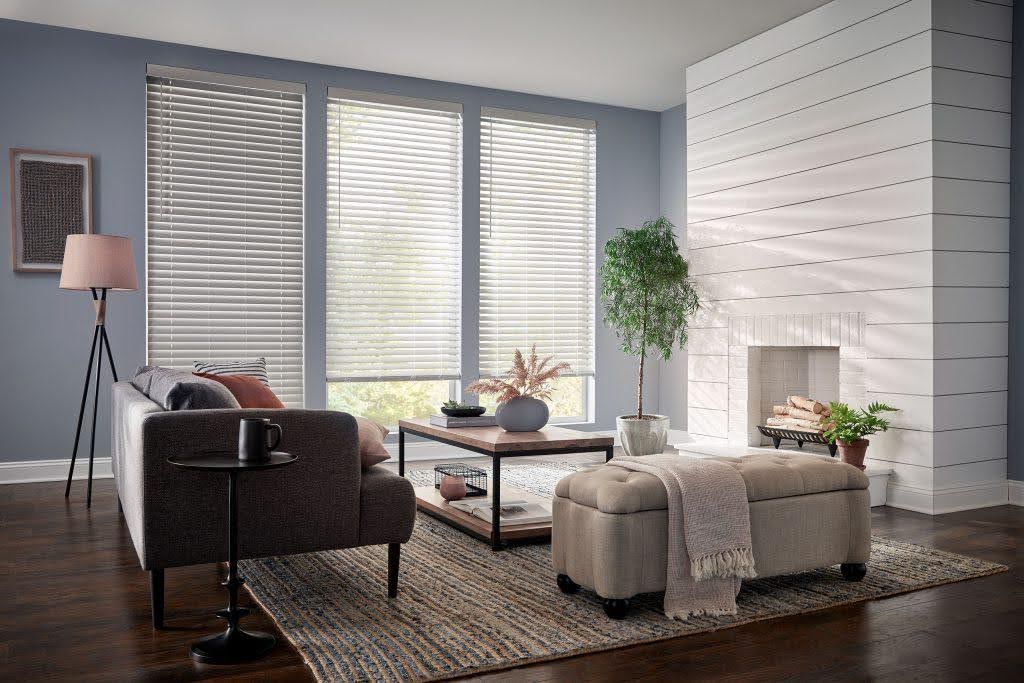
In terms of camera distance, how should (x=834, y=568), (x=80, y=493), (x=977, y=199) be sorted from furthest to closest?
1. (x=80, y=493)
2. (x=977, y=199)
3. (x=834, y=568)

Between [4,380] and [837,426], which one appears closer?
[837,426]

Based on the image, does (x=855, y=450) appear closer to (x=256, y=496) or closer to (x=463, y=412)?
(x=463, y=412)

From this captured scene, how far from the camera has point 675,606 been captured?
272cm

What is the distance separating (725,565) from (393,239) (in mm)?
4157

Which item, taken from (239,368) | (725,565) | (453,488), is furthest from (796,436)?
(239,368)

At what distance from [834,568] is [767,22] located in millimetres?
Result: 3522

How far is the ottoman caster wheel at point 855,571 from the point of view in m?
3.12

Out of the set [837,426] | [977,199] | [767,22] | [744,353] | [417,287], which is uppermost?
[767,22]

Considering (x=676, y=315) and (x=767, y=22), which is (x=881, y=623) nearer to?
(x=676, y=315)

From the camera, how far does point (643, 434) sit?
6078 mm

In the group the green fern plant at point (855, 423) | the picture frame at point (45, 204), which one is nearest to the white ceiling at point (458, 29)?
the picture frame at point (45, 204)

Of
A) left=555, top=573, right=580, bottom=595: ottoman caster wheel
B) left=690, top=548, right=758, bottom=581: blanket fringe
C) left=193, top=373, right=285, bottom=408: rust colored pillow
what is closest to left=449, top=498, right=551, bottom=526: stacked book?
left=555, top=573, right=580, bottom=595: ottoman caster wheel

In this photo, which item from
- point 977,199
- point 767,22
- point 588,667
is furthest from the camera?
point 767,22

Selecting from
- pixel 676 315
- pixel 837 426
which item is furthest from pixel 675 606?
pixel 676 315
